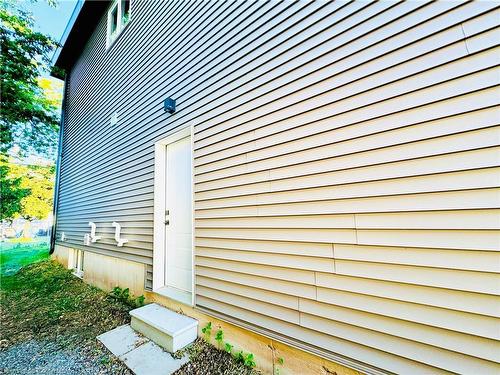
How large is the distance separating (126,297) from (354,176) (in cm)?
371

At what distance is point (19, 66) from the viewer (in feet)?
21.9

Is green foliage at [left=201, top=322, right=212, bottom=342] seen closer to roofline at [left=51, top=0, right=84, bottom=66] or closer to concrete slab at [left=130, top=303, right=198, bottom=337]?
concrete slab at [left=130, top=303, right=198, bottom=337]

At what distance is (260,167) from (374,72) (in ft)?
3.49

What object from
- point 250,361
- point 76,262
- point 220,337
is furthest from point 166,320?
point 76,262

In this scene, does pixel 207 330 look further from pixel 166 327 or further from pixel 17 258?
→ pixel 17 258

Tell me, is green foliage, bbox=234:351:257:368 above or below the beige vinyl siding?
below

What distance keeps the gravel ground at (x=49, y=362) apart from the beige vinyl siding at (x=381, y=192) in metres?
1.29

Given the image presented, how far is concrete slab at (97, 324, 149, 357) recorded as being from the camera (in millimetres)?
2193

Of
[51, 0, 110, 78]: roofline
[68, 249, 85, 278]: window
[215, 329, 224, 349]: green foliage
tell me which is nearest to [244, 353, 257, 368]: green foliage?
[215, 329, 224, 349]: green foliage

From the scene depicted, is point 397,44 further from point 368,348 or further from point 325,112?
point 368,348

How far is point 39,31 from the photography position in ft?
22.4

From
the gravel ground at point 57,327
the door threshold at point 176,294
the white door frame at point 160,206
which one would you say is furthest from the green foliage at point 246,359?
the white door frame at point 160,206

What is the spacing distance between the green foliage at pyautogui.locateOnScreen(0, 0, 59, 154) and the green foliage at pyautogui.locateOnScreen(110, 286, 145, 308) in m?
7.43

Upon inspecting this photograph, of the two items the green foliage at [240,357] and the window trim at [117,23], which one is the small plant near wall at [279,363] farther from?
the window trim at [117,23]
